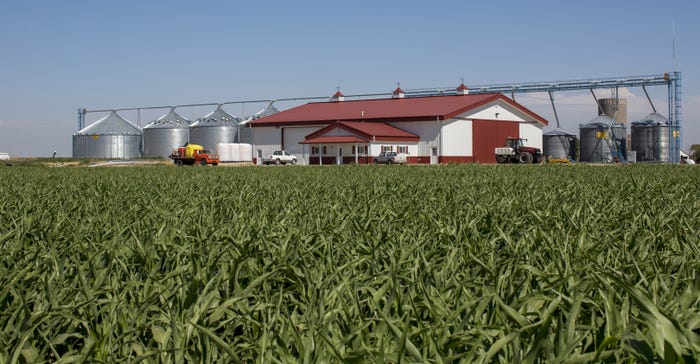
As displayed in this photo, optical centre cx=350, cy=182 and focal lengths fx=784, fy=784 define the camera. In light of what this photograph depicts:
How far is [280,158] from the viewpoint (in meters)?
61.2

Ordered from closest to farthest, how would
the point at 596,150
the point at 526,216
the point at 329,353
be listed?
the point at 329,353 → the point at 526,216 → the point at 596,150

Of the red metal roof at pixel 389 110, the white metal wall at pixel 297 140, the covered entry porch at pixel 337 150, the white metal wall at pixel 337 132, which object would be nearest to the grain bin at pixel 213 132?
the red metal roof at pixel 389 110

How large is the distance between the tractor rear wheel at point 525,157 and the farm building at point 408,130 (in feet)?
18.6

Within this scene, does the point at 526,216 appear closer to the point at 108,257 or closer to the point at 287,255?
the point at 287,255

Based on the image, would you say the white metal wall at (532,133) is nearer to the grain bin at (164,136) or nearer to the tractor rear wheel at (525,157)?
the tractor rear wheel at (525,157)

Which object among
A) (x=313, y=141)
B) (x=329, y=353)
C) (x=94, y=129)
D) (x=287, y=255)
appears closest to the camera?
(x=329, y=353)

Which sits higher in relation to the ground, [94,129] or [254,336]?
[94,129]

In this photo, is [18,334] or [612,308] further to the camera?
[18,334]

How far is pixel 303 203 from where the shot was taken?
8.87 meters

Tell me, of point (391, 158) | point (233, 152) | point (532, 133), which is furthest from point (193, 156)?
point (532, 133)

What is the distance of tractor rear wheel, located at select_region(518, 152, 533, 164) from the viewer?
5328cm

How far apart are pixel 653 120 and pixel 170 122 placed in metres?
48.2

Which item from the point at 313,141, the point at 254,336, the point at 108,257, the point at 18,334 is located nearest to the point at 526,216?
the point at 108,257

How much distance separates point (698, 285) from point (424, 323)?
0.95 metres
